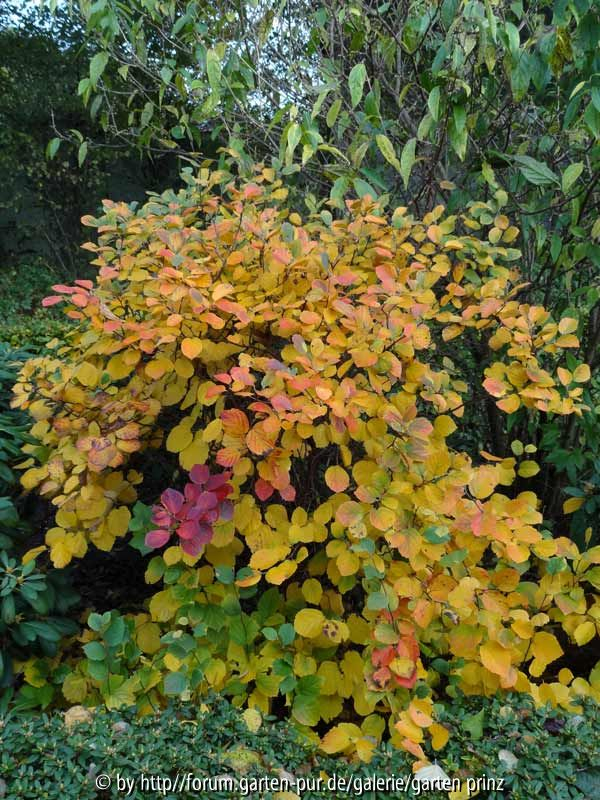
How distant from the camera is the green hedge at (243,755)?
1.26 metres

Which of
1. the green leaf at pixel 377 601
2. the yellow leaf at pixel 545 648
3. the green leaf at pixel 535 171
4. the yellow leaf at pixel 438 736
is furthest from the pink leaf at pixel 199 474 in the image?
the green leaf at pixel 535 171

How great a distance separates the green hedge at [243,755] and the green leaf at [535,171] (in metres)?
1.47

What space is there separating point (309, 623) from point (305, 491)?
44 centimetres

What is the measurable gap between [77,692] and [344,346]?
3.63ft

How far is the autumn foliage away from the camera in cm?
152

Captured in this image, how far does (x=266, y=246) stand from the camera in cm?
188

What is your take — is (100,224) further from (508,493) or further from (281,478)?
(508,493)

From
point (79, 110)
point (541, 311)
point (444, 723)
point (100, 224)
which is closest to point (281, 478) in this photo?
point (444, 723)

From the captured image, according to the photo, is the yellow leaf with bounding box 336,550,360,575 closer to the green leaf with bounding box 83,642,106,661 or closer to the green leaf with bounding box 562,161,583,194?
the green leaf with bounding box 83,642,106,661

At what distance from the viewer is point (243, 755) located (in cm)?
135

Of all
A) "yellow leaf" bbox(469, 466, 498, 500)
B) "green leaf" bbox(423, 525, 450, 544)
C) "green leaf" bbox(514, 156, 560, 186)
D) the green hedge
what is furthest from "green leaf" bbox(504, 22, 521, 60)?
the green hedge

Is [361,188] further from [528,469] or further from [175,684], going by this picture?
[175,684]

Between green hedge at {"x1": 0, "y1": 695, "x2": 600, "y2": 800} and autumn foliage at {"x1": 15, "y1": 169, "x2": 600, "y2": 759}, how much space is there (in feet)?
0.24

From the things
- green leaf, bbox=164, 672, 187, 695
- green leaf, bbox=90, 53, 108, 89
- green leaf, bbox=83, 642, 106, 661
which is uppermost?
green leaf, bbox=90, 53, 108, 89
